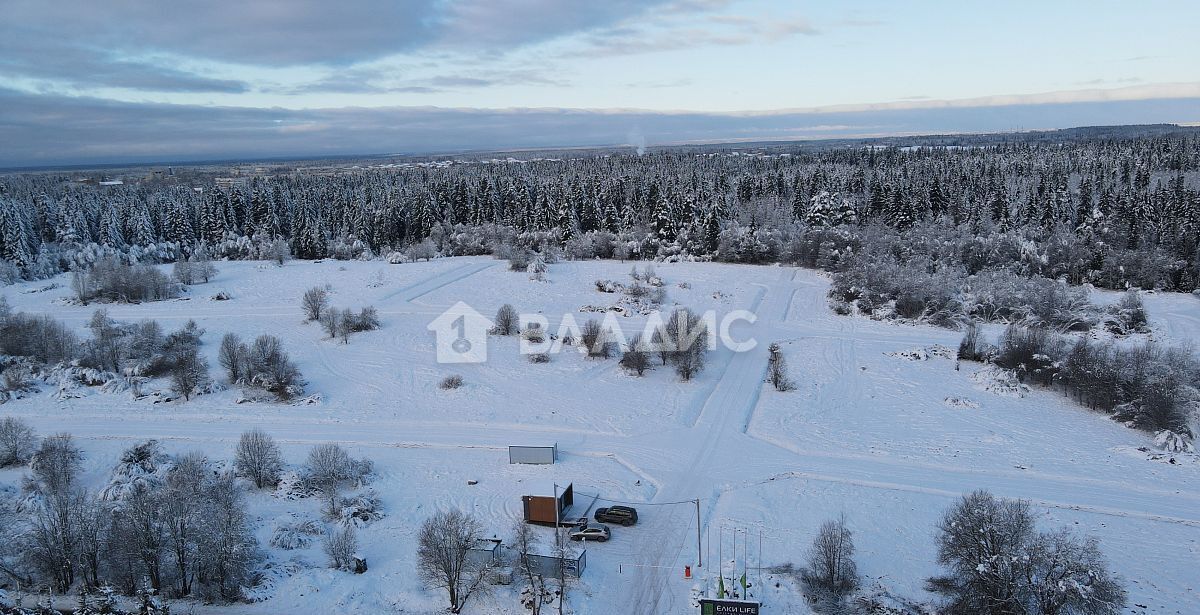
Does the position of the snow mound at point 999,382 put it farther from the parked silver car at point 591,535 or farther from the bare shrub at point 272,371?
the bare shrub at point 272,371

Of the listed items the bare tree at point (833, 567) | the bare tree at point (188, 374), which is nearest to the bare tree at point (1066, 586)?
the bare tree at point (833, 567)

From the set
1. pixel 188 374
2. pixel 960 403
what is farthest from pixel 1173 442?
pixel 188 374

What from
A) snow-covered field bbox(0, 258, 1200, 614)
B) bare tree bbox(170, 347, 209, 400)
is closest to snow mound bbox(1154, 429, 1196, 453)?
snow-covered field bbox(0, 258, 1200, 614)

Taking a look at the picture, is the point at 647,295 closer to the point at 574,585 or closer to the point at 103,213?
the point at 574,585

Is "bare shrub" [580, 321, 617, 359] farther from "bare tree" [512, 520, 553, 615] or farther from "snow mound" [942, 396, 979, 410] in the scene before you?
"bare tree" [512, 520, 553, 615]

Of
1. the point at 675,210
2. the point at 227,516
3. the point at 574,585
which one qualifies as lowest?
the point at 574,585

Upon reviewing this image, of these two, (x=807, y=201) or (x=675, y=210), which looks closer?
(x=675, y=210)

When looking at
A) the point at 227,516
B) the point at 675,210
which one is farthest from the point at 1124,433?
the point at 675,210
